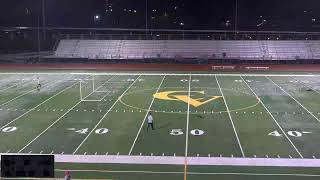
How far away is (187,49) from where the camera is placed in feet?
184

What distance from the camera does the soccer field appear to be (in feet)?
48.2

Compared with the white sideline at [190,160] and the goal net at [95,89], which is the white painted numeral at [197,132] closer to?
the white sideline at [190,160]

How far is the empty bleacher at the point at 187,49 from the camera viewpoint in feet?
179

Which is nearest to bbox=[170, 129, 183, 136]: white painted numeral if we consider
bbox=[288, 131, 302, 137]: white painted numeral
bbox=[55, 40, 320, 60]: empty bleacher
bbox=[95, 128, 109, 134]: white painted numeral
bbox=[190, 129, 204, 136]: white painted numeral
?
bbox=[190, 129, 204, 136]: white painted numeral

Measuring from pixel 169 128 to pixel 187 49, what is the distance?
121 ft

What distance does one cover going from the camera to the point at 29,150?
16.6 meters

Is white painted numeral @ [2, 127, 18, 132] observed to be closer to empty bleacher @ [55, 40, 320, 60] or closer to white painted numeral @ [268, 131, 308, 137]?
white painted numeral @ [268, 131, 308, 137]

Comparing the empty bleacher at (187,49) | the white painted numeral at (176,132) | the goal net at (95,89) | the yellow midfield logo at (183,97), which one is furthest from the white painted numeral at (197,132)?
the empty bleacher at (187,49)

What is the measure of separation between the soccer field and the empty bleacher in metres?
21.4

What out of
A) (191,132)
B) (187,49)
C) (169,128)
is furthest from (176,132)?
(187,49)

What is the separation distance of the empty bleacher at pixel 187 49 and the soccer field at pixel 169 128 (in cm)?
2143

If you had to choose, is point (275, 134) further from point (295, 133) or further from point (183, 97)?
point (183, 97)

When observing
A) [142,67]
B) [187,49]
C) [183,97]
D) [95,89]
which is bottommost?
[183,97]

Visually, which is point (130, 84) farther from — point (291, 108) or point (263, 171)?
point (263, 171)
